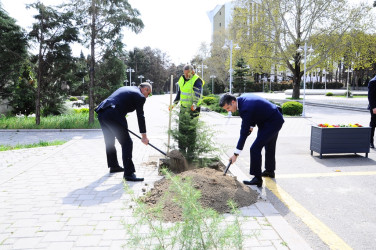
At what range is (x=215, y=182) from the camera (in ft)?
14.5

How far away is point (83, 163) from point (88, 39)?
8222 millimetres

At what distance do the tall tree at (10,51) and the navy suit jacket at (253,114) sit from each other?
1092cm

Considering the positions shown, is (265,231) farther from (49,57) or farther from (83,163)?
(49,57)

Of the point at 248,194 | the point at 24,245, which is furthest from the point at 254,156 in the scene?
the point at 24,245

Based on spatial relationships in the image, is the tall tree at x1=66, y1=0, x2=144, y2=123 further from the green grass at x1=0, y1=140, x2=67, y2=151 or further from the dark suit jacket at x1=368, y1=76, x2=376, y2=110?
the dark suit jacket at x1=368, y1=76, x2=376, y2=110

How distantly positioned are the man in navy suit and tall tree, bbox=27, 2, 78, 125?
393 inches

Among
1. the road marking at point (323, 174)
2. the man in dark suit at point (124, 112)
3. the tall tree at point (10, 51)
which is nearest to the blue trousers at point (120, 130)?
the man in dark suit at point (124, 112)

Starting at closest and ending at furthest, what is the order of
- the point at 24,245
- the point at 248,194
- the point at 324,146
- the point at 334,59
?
the point at 24,245 → the point at 248,194 → the point at 324,146 → the point at 334,59

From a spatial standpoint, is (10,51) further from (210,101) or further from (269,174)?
(210,101)

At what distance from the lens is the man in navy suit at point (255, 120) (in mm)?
4688

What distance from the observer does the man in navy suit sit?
4.69m

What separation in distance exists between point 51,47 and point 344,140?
1126 centimetres

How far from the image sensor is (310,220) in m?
3.78

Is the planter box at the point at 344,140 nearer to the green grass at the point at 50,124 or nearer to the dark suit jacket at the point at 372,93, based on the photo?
the dark suit jacket at the point at 372,93
